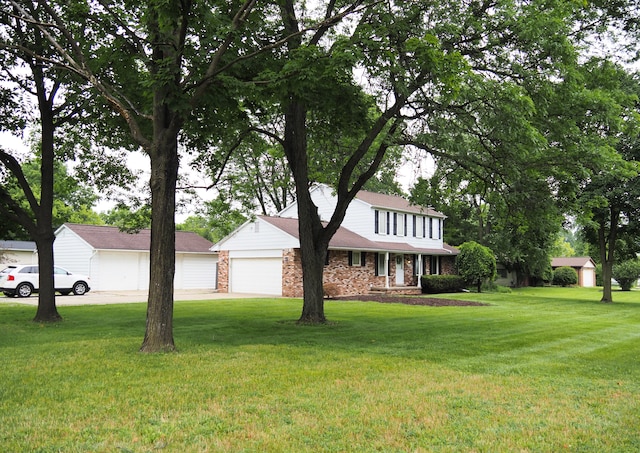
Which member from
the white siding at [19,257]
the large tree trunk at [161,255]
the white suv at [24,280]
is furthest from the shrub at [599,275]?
the large tree trunk at [161,255]

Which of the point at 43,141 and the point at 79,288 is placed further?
the point at 79,288

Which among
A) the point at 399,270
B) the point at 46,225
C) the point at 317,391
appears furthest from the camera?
the point at 399,270

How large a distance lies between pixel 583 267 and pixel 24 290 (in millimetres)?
51657

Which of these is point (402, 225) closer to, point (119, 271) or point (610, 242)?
point (610, 242)

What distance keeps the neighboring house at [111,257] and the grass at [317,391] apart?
17112 mm

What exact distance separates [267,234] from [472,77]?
19.1 metres

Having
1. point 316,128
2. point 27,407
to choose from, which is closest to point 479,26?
point 316,128

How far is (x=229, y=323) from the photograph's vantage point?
14250 mm

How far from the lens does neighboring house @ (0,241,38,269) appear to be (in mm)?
35094

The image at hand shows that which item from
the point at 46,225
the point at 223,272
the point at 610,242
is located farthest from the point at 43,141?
the point at 610,242

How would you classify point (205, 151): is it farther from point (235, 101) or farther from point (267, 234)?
point (267, 234)

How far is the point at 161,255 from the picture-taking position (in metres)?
9.48

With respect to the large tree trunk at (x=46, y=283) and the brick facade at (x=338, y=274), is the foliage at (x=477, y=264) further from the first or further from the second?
the large tree trunk at (x=46, y=283)

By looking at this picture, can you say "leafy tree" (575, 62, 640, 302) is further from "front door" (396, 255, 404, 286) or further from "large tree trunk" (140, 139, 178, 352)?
"front door" (396, 255, 404, 286)
